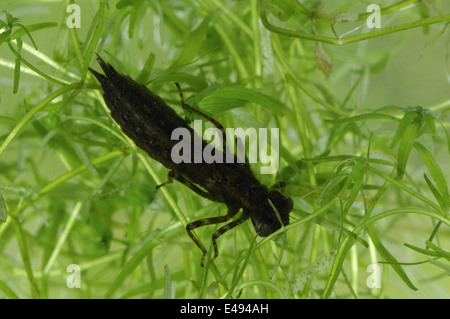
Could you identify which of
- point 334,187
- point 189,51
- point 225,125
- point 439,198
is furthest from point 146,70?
point 439,198

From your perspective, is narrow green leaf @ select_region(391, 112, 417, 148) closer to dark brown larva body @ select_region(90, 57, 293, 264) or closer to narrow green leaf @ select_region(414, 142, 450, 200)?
narrow green leaf @ select_region(414, 142, 450, 200)

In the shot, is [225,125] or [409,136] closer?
[409,136]

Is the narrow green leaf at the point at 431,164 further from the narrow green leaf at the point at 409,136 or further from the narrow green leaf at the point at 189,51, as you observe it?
the narrow green leaf at the point at 189,51

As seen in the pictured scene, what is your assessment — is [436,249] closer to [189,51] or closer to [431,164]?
[431,164]

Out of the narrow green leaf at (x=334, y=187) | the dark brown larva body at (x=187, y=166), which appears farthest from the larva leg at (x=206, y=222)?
the narrow green leaf at (x=334, y=187)
